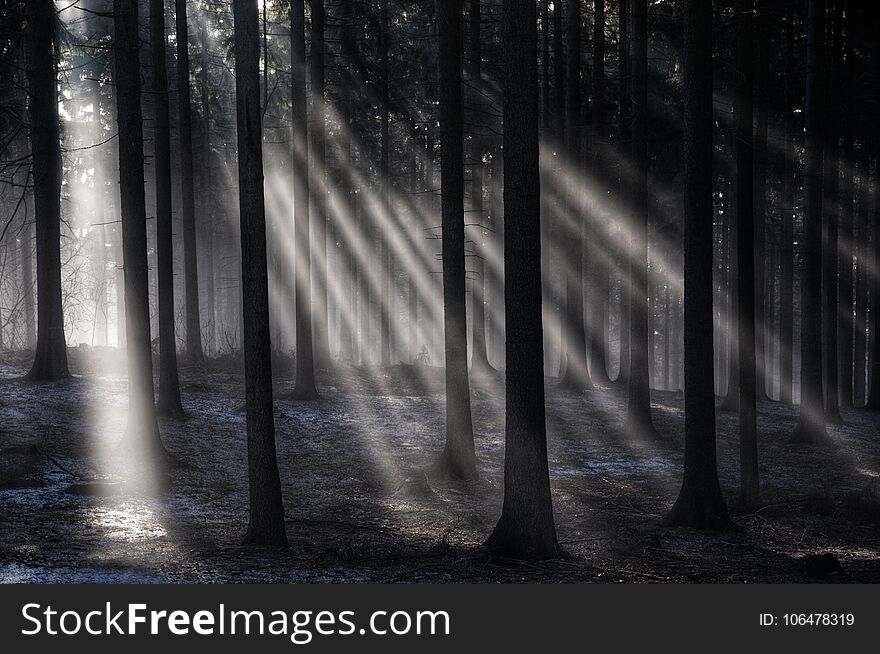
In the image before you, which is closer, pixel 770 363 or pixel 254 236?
pixel 254 236

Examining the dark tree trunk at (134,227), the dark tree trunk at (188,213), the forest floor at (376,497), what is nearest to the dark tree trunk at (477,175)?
the forest floor at (376,497)

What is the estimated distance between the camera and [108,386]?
18578 mm

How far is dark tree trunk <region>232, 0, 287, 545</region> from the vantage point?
8844 millimetres

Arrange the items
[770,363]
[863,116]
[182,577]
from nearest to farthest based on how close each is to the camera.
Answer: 1. [182,577]
2. [863,116]
3. [770,363]

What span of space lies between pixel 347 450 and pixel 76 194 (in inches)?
1343

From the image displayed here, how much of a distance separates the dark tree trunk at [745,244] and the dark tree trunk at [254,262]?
7435 mm

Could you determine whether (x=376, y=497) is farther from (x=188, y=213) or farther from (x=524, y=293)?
(x=188, y=213)

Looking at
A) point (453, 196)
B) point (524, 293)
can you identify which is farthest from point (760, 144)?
point (524, 293)

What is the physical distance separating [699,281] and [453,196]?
426 centimetres

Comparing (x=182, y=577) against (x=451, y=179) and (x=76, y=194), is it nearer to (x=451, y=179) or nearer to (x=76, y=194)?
(x=451, y=179)

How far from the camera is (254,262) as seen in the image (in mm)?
8953

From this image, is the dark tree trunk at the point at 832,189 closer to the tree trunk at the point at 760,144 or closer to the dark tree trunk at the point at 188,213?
the tree trunk at the point at 760,144

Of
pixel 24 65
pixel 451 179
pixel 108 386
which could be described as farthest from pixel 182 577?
pixel 24 65

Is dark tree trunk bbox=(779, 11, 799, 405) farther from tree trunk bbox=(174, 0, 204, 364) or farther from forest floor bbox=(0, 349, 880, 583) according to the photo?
tree trunk bbox=(174, 0, 204, 364)
